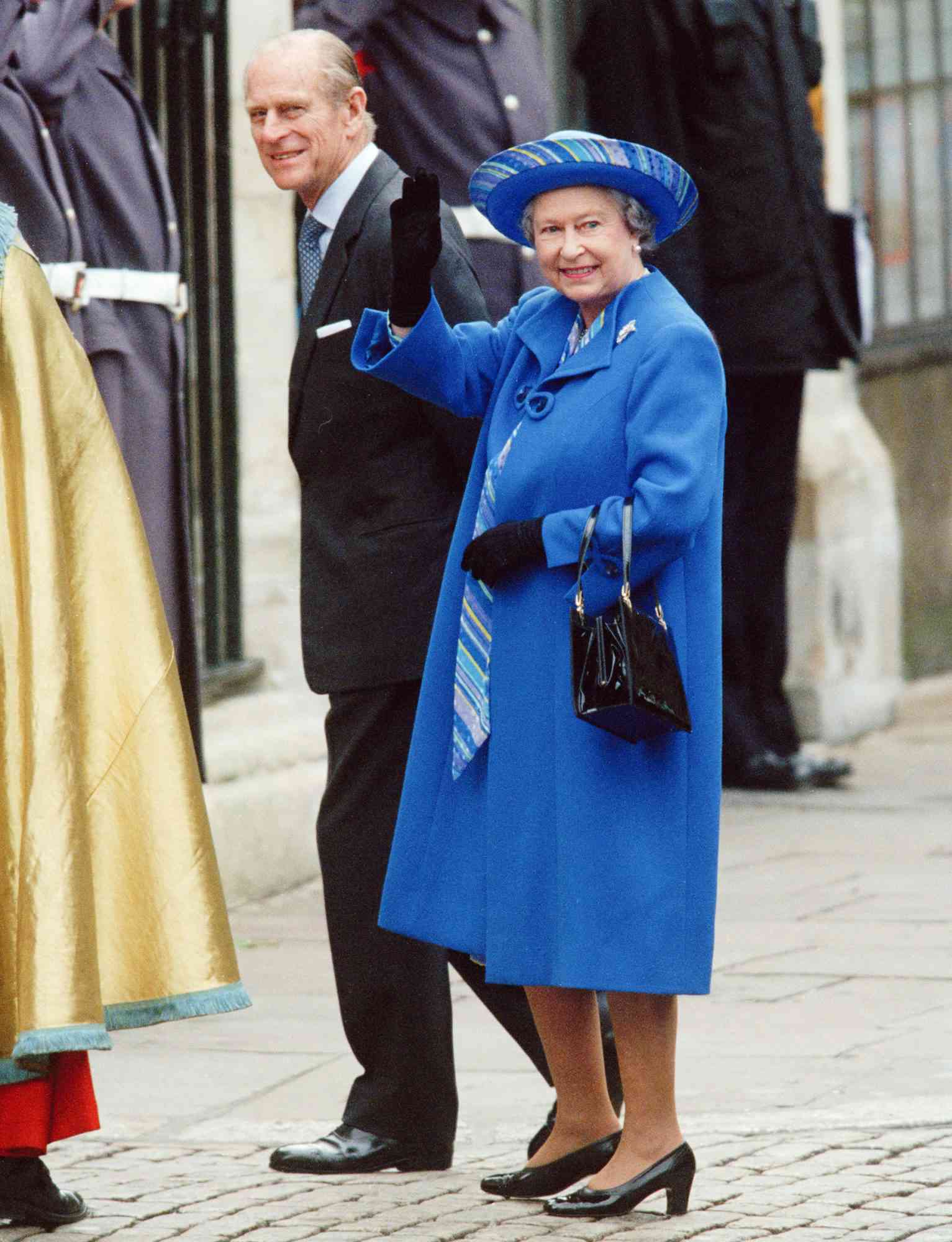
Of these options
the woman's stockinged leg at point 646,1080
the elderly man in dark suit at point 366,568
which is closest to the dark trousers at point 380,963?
the elderly man in dark suit at point 366,568

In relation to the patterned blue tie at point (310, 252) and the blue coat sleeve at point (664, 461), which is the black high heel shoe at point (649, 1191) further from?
the patterned blue tie at point (310, 252)

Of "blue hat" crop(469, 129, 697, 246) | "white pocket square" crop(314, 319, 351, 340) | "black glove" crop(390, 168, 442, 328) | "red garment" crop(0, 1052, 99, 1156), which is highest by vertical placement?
"blue hat" crop(469, 129, 697, 246)

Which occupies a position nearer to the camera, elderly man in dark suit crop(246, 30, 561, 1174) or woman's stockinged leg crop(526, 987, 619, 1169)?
woman's stockinged leg crop(526, 987, 619, 1169)

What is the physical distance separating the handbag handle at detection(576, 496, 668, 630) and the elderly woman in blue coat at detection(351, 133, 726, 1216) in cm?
1

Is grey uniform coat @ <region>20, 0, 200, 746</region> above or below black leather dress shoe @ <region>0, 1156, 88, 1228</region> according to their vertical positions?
above

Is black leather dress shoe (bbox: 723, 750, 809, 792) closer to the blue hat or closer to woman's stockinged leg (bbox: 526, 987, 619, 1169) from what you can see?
woman's stockinged leg (bbox: 526, 987, 619, 1169)

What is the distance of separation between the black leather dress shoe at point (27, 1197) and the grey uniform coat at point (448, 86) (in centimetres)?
287

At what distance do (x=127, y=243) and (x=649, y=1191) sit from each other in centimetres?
249

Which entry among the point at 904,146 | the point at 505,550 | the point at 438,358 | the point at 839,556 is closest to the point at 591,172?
the point at 438,358

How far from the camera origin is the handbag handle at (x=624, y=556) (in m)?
4.07

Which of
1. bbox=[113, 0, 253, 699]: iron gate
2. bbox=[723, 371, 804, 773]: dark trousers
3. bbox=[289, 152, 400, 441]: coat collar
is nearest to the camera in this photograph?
bbox=[289, 152, 400, 441]: coat collar

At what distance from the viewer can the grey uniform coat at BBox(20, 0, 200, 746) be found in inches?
222

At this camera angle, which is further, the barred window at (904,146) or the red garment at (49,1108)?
the barred window at (904,146)

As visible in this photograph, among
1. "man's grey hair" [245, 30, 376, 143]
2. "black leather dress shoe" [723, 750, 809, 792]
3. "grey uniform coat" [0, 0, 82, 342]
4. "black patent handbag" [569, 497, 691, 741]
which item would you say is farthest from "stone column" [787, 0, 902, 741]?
"black patent handbag" [569, 497, 691, 741]
